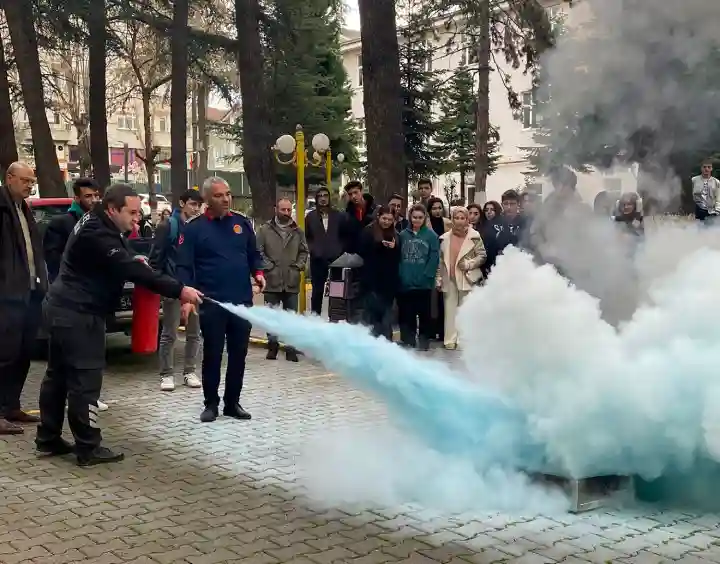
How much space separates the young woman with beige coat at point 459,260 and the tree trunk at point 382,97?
7.97ft

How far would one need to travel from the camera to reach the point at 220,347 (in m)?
7.50

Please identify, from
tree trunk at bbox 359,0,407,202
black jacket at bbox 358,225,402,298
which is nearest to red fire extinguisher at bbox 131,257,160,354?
black jacket at bbox 358,225,402,298

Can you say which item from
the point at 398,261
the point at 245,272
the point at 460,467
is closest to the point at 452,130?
the point at 398,261

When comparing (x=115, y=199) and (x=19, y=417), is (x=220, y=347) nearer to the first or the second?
(x=115, y=199)

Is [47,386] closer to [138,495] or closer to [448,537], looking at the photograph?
[138,495]

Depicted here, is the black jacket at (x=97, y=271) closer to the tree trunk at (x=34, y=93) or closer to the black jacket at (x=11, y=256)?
the black jacket at (x=11, y=256)

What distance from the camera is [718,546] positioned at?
460cm

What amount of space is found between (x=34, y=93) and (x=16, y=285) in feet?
40.4

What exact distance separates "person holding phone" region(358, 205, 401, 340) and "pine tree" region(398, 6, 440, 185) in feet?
47.4

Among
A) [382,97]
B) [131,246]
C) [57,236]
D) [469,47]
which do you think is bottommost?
[131,246]

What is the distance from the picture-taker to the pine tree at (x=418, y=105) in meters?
24.8

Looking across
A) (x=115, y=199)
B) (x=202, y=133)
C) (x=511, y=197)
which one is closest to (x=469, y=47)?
(x=511, y=197)

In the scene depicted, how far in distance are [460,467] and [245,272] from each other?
3.00 m

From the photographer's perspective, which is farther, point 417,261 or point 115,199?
point 417,261
